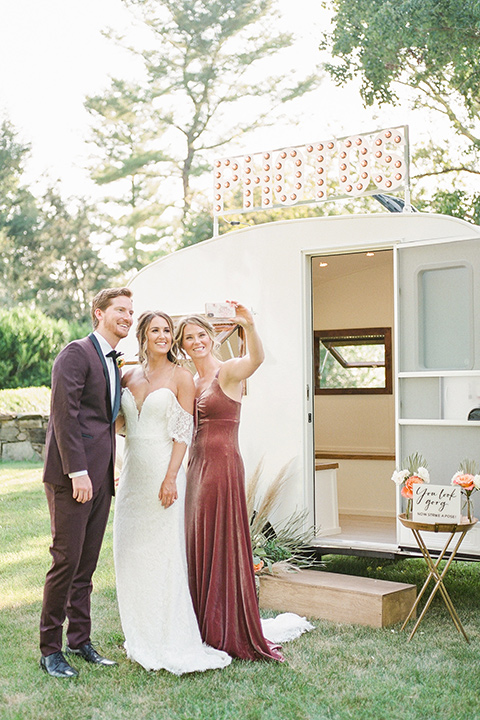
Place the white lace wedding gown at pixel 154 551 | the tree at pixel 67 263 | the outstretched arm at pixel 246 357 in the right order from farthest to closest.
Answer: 1. the tree at pixel 67 263
2. the outstretched arm at pixel 246 357
3. the white lace wedding gown at pixel 154 551

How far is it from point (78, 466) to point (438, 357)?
8.91 feet

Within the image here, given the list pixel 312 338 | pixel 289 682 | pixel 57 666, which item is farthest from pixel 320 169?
pixel 57 666

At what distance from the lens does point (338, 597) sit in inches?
218

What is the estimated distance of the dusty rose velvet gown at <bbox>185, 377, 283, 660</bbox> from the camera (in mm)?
4676

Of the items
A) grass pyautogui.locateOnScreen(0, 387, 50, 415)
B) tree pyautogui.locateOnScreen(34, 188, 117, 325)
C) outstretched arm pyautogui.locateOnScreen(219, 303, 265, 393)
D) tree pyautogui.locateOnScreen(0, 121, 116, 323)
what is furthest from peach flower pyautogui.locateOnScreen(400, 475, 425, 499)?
tree pyautogui.locateOnScreen(0, 121, 116, 323)

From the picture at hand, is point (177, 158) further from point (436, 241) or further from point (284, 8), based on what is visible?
point (436, 241)

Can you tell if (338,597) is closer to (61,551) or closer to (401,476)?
(401,476)

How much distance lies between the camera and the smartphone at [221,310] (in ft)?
15.7

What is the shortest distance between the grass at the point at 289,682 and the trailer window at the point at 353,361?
10.9 ft

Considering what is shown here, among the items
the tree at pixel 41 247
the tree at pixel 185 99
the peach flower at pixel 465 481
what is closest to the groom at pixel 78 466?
the peach flower at pixel 465 481

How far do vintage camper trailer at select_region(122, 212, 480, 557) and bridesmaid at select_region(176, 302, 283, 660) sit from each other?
1.56m

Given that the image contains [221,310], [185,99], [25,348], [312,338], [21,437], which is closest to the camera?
[221,310]

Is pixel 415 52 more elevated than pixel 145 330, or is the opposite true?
pixel 415 52

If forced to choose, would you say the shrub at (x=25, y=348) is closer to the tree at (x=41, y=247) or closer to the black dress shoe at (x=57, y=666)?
the tree at (x=41, y=247)
